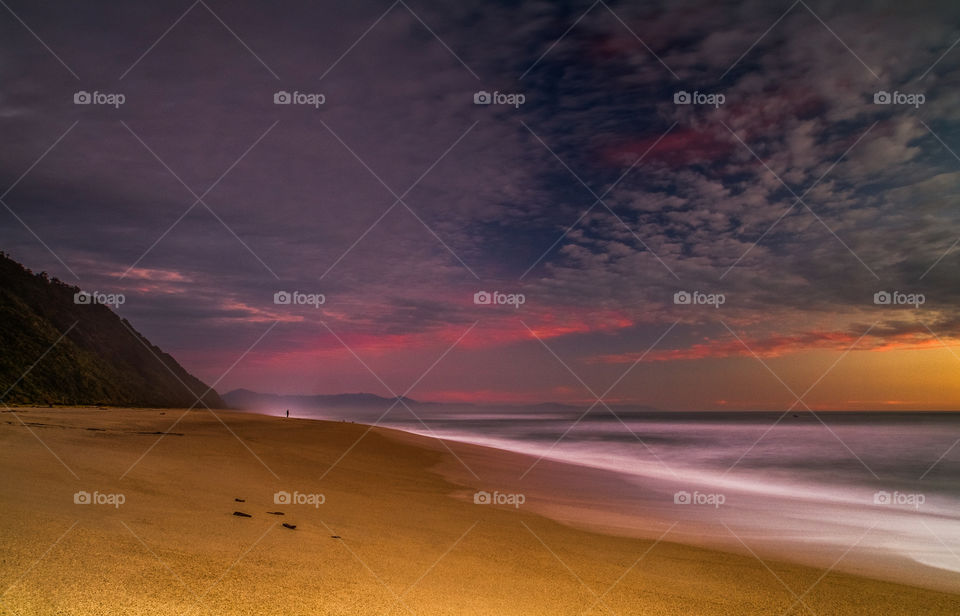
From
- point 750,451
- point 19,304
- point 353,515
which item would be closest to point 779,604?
point 353,515

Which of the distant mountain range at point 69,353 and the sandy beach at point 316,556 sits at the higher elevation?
the distant mountain range at point 69,353

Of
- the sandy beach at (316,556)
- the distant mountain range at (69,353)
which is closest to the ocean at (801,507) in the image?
the sandy beach at (316,556)

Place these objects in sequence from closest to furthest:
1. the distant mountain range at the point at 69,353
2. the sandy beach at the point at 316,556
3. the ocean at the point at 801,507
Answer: the sandy beach at the point at 316,556 → the ocean at the point at 801,507 → the distant mountain range at the point at 69,353

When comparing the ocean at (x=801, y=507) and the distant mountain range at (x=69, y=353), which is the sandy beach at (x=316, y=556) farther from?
the distant mountain range at (x=69, y=353)

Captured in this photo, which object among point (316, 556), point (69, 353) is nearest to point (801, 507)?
point (316, 556)

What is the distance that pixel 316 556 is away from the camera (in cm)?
503

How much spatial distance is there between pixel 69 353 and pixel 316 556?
34.7 m

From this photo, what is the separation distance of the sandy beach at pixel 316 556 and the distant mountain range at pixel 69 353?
2092 cm

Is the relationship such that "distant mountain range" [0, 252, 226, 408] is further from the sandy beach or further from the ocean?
the ocean

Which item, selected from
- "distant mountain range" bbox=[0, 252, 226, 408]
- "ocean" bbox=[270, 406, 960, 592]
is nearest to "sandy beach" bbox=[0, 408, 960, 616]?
"ocean" bbox=[270, 406, 960, 592]

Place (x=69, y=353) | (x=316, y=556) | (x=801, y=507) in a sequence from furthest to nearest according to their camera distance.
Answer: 1. (x=69, y=353)
2. (x=801, y=507)
3. (x=316, y=556)

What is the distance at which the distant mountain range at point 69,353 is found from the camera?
25922 millimetres

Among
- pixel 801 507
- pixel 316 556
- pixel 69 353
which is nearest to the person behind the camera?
pixel 316 556

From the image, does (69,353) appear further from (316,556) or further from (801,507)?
(801,507)
